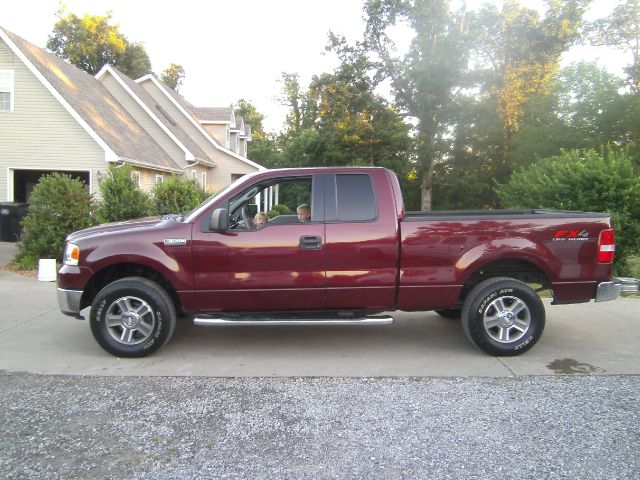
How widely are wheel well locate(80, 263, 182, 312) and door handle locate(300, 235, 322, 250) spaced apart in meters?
1.44

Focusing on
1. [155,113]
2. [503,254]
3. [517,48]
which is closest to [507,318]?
[503,254]

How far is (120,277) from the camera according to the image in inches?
215

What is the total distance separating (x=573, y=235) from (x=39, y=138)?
52.6 ft

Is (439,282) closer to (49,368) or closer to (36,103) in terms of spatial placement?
(49,368)

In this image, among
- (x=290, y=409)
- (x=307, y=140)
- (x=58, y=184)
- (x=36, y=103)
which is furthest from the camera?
(x=307, y=140)

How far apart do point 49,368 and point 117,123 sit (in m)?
16.2

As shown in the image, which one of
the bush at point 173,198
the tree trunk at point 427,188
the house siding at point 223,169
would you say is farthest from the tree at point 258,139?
the bush at point 173,198

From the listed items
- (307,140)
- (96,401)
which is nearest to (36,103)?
(96,401)

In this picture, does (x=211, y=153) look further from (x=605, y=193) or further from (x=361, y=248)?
(x=361, y=248)

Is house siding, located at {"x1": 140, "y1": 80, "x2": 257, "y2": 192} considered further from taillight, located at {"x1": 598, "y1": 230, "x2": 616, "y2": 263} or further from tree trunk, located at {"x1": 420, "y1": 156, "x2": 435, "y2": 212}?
taillight, located at {"x1": 598, "y1": 230, "x2": 616, "y2": 263}

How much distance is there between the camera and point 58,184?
1095 centimetres

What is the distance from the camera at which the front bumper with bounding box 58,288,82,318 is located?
5113 millimetres

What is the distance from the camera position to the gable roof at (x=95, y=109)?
1548 cm

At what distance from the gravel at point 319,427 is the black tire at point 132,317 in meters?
0.53
